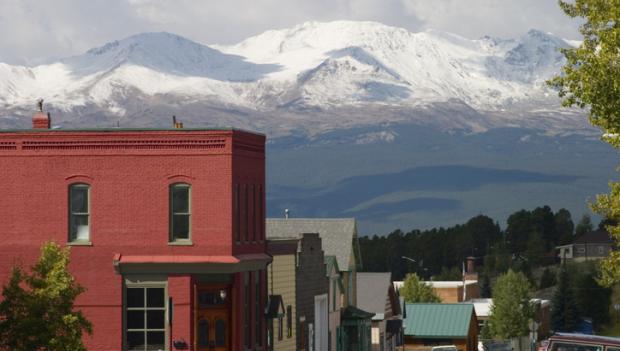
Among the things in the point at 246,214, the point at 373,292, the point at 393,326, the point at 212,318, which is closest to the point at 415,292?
the point at 393,326

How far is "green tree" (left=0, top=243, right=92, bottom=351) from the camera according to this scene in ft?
147

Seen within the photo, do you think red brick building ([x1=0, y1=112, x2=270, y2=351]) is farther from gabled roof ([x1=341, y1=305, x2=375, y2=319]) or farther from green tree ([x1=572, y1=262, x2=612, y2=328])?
green tree ([x1=572, y1=262, x2=612, y2=328])

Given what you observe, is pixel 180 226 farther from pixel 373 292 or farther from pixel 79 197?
pixel 373 292

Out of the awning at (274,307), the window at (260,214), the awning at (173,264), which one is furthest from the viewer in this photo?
the awning at (274,307)

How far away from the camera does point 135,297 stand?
52562 millimetres

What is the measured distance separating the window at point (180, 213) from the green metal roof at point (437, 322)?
6729 centimetres

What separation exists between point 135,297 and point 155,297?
738mm

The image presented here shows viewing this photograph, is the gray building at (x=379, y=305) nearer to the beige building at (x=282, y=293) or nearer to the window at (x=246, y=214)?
the beige building at (x=282, y=293)

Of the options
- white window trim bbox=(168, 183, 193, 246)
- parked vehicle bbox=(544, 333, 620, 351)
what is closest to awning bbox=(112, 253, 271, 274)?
white window trim bbox=(168, 183, 193, 246)

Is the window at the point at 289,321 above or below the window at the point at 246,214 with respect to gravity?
below

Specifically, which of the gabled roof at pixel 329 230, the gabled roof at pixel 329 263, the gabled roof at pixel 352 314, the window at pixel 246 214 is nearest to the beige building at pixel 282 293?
the window at pixel 246 214

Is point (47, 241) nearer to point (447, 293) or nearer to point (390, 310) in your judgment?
point (390, 310)

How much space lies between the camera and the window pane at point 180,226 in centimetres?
5269

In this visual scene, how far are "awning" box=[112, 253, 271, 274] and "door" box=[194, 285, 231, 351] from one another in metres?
0.95
